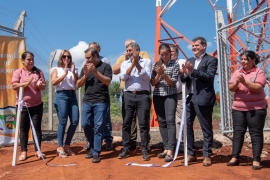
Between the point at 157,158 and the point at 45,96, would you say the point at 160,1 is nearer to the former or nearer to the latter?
the point at 45,96

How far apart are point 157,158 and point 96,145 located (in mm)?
1026

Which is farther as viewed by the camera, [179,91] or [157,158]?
[179,91]

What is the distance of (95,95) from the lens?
519 cm

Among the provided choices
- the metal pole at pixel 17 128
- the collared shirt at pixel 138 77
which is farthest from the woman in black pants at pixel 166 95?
the metal pole at pixel 17 128

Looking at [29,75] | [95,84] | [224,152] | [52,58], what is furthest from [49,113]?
[224,152]

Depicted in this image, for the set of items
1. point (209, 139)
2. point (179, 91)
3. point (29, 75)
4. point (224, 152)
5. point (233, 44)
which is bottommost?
point (224, 152)

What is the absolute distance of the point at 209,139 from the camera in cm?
480

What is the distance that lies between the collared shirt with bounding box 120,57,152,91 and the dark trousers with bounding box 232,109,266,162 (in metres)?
1.46

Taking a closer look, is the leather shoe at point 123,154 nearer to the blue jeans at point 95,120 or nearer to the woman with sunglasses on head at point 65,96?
the blue jeans at point 95,120

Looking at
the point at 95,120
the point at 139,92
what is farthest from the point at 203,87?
the point at 95,120

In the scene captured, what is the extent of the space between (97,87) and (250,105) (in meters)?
2.37

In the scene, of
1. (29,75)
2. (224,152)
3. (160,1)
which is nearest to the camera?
(29,75)

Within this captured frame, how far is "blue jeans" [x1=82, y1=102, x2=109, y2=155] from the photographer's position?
513 cm

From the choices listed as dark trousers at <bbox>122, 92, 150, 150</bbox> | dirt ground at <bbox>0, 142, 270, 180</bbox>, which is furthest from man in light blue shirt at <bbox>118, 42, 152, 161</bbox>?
dirt ground at <bbox>0, 142, 270, 180</bbox>
